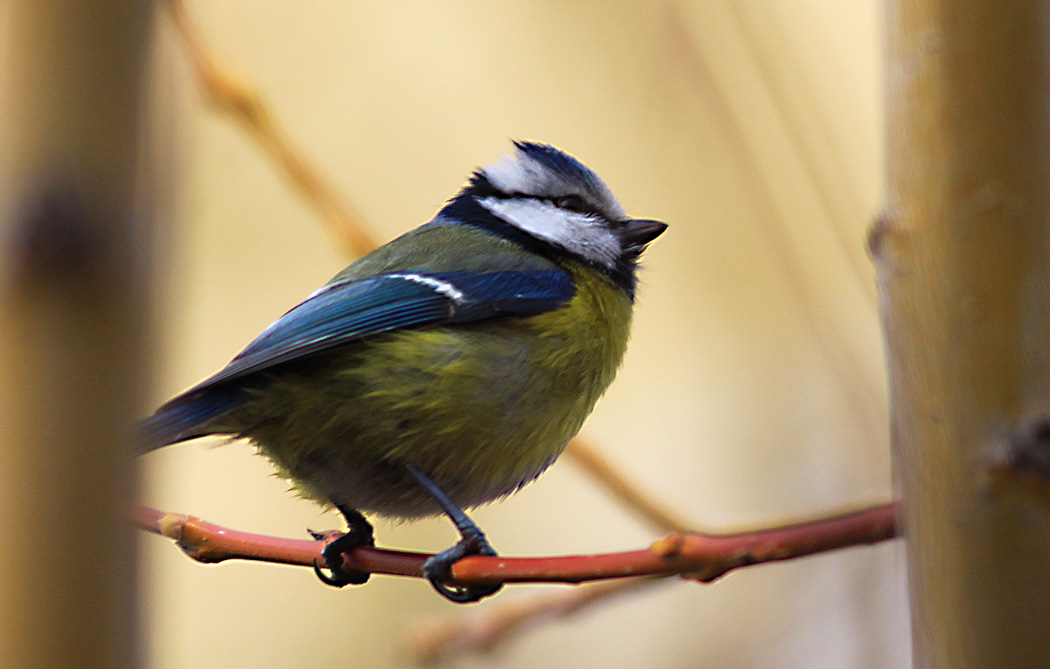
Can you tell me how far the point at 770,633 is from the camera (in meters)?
2.30

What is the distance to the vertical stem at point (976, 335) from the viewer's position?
0.53 metres

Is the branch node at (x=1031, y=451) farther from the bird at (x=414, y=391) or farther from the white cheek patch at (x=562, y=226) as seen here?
the white cheek patch at (x=562, y=226)

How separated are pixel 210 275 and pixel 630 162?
151cm

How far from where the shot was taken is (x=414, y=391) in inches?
58.0

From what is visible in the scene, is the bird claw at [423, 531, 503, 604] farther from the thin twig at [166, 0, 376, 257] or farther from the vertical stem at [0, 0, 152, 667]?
the vertical stem at [0, 0, 152, 667]

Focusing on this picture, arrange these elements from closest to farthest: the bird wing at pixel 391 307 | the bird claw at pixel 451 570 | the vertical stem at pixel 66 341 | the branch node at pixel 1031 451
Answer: the vertical stem at pixel 66 341 < the branch node at pixel 1031 451 < the bird claw at pixel 451 570 < the bird wing at pixel 391 307

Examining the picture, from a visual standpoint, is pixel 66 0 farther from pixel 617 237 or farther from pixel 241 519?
pixel 241 519

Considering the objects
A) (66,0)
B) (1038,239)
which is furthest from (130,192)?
(1038,239)

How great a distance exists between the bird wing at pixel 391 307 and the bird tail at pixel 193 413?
0.09ft

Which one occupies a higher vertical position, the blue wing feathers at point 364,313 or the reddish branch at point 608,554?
the blue wing feathers at point 364,313

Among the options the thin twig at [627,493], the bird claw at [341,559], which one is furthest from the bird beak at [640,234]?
the bird claw at [341,559]

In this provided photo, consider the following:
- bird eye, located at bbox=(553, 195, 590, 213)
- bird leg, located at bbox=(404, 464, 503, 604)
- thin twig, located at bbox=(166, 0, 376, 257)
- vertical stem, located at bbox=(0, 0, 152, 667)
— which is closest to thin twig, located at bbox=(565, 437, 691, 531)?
bird leg, located at bbox=(404, 464, 503, 604)

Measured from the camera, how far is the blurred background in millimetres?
1982

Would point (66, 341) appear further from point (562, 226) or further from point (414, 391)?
point (562, 226)
